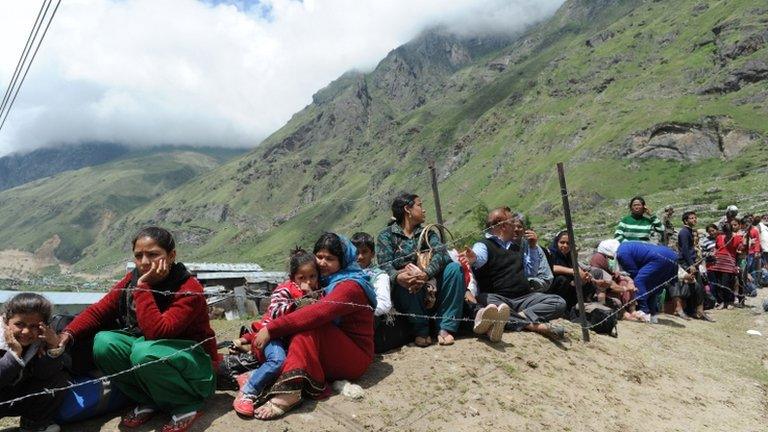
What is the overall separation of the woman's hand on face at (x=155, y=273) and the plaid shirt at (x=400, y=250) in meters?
2.62

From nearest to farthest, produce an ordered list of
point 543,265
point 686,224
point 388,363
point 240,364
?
point 240,364 → point 388,363 → point 543,265 → point 686,224

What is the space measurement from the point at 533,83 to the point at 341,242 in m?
167

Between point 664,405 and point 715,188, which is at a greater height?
point 664,405

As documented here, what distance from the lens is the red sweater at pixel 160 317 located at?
3.97 meters

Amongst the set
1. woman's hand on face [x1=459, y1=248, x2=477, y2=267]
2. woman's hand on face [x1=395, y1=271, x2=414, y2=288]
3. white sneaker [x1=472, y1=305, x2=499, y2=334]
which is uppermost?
woman's hand on face [x1=395, y1=271, x2=414, y2=288]

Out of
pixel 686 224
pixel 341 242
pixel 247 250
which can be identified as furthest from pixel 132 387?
pixel 247 250

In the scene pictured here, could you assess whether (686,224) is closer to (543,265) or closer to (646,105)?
(543,265)

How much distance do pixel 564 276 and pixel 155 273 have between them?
257 inches

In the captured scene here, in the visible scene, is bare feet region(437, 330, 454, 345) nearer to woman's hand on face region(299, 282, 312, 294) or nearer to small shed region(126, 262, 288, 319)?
woman's hand on face region(299, 282, 312, 294)

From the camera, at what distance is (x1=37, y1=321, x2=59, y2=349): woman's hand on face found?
3820mm

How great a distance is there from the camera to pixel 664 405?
18.3 feet

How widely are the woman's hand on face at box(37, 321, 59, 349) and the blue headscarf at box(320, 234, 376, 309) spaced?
2261 mm

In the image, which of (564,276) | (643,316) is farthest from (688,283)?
(564,276)

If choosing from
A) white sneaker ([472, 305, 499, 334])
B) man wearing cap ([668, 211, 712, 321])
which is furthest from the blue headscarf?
man wearing cap ([668, 211, 712, 321])
